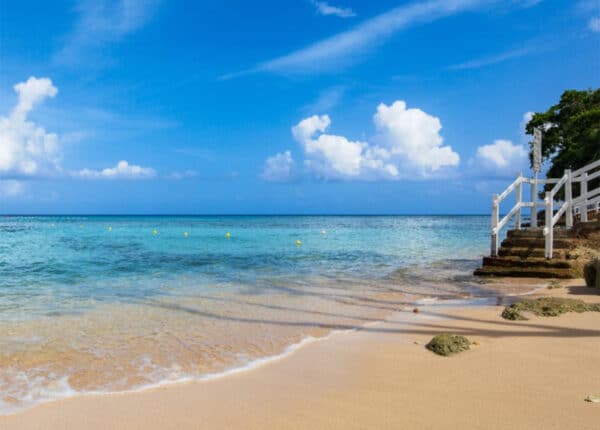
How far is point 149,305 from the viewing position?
9312 mm

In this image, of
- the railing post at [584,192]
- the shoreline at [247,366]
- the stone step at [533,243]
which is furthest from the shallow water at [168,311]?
the railing post at [584,192]

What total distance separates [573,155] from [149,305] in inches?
986

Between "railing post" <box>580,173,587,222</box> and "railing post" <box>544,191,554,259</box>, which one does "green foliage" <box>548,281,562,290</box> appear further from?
"railing post" <box>580,173,587,222</box>

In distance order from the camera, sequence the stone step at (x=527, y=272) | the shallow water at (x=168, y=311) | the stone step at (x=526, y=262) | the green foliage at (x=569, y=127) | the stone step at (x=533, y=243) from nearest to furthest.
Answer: the shallow water at (x=168, y=311)
the stone step at (x=527, y=272)
the stone step at (x=526, y=262)
the stone step at (x=533, y=243)
the green foliage at (x=569, y=127)

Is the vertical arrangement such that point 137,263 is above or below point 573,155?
below

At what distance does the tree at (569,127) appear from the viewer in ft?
80.5

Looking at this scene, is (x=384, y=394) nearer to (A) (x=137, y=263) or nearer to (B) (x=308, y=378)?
(B) (x=308, y=378)

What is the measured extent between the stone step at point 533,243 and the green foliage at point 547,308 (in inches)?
244

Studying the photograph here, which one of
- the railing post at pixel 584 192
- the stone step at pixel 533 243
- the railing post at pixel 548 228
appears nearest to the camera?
the railing post at pixel 548 228

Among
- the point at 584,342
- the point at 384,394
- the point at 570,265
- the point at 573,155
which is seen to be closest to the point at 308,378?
the point at 384,394

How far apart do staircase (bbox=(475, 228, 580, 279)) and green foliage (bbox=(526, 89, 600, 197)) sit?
12.7m

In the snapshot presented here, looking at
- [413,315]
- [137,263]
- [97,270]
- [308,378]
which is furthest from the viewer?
[137,263]

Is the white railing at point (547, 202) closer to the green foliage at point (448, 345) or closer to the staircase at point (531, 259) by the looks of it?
the staircase at point (531, 259)

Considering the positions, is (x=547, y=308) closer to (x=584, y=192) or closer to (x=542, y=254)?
(x=542, y=254)
